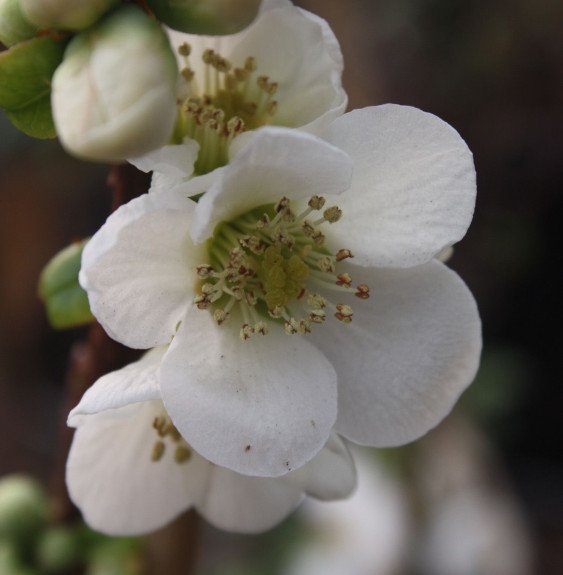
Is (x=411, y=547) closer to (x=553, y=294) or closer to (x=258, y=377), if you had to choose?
(x=553, y=294)

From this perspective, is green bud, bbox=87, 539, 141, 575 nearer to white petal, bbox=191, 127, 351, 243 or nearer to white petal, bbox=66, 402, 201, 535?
white petal, bbox=66, 402, 201, 535

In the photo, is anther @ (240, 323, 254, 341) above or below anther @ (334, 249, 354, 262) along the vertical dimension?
below

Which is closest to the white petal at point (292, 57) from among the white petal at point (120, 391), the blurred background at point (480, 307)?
the white petal at point (120, 391)

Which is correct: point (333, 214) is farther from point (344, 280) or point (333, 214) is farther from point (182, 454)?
point (182, 454)

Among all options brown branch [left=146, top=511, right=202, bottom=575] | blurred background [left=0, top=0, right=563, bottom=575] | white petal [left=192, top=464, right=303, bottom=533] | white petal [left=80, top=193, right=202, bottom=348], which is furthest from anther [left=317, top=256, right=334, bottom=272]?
blurred background [left=0, top=0, right=563, bottom=575]

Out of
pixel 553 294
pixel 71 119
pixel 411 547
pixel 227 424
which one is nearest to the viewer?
pixel 71 119

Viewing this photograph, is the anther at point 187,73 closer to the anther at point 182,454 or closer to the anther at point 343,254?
the anther at point 343,254

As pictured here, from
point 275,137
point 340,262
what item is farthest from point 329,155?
point 340,262
